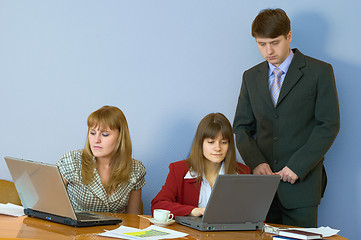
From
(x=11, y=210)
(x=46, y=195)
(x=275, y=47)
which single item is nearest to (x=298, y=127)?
(x=275, y=47)

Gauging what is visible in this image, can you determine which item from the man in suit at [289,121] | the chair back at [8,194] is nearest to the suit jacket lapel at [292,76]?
the man in suit at [289,121]

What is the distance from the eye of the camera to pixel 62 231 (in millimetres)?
1704

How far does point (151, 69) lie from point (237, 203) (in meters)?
1.40

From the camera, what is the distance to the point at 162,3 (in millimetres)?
2984

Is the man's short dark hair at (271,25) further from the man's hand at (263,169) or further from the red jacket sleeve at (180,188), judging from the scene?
the red jacket sleeve at (180,188)

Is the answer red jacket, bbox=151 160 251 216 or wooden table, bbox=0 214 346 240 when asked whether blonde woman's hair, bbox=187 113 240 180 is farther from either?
wooden table, bbox=0 214 346 240

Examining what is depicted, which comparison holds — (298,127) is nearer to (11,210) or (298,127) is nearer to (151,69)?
(151,69)

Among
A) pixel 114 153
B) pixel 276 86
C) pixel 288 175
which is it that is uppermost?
pixel 276 86

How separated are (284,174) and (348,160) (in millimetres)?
645

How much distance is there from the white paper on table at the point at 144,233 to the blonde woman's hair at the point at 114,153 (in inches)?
23.6

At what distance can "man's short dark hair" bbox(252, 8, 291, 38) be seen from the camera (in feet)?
8.18

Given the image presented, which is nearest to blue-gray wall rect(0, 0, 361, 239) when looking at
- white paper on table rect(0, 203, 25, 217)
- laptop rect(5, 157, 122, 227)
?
white paper on table rect(0, 203, 25, 217)

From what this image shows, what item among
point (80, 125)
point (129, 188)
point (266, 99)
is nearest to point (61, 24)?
point (80, 125)

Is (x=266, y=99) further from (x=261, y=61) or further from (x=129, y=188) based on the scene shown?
(x=129, y=188)
